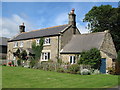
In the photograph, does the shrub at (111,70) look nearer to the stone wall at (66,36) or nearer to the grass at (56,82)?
the grass at (56,82)

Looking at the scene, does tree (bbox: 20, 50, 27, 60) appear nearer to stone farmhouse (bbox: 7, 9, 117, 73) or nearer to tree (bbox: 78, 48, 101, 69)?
stone farmhouse (bbox: 7, 9, 117, 73)

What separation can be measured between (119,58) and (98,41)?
6258 millimetres

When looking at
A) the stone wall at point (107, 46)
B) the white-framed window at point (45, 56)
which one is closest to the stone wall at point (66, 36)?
the white-framed window at point (45, 56)

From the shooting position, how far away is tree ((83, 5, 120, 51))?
36.2m

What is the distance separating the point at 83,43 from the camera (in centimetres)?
2881

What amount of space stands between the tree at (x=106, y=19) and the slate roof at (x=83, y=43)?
10279mm

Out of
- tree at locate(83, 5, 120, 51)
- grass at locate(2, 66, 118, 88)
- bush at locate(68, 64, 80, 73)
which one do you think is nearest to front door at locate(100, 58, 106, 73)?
bush at locate(68, 64, 80, 73)

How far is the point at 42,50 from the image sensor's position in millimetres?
32719

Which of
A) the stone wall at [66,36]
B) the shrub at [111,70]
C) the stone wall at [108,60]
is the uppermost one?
the stone wall at [66,36]

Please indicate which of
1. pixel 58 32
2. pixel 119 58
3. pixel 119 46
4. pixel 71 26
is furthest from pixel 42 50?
pixel 119 46

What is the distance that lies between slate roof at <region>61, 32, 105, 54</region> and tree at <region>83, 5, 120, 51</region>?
1028 cm

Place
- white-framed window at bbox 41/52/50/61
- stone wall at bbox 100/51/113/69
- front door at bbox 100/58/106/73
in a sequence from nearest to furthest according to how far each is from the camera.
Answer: stone wall at bbox 100/51/113/69 → front door at bbox 100/58/106/73 → white-framed window at bbox 41/52/50/61

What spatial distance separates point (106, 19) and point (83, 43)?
12.9 m

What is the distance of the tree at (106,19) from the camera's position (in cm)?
3622
